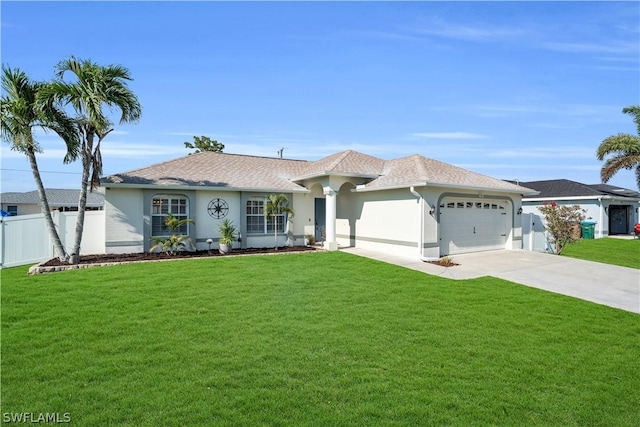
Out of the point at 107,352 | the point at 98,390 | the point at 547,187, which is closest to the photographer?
the point at 98,390

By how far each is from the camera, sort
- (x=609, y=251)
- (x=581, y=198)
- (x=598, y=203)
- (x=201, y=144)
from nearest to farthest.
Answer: (x=609, y=251) < (x=598, y=203) < (x=581, y=198) < (x=201, y=144)

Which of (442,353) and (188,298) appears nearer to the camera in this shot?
(442,353)

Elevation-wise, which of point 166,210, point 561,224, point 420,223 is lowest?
point 561,224

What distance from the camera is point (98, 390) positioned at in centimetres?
413

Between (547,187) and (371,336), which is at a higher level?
(547,187)

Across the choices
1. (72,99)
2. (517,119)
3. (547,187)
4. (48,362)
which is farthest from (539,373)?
(547,187)

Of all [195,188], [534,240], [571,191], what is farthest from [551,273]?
[571,191]

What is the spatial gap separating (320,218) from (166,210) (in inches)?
314

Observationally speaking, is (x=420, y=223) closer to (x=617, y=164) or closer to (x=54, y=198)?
(x=617, y=164)

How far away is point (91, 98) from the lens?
11820 mm

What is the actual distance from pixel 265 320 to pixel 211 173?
1193 cm

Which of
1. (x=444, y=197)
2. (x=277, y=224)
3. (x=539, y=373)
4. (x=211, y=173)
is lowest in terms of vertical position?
(x=539, y=373)

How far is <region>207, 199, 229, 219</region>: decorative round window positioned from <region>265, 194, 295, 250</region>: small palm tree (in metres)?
1.96

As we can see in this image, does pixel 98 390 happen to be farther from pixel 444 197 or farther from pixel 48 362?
pixel 444 197
